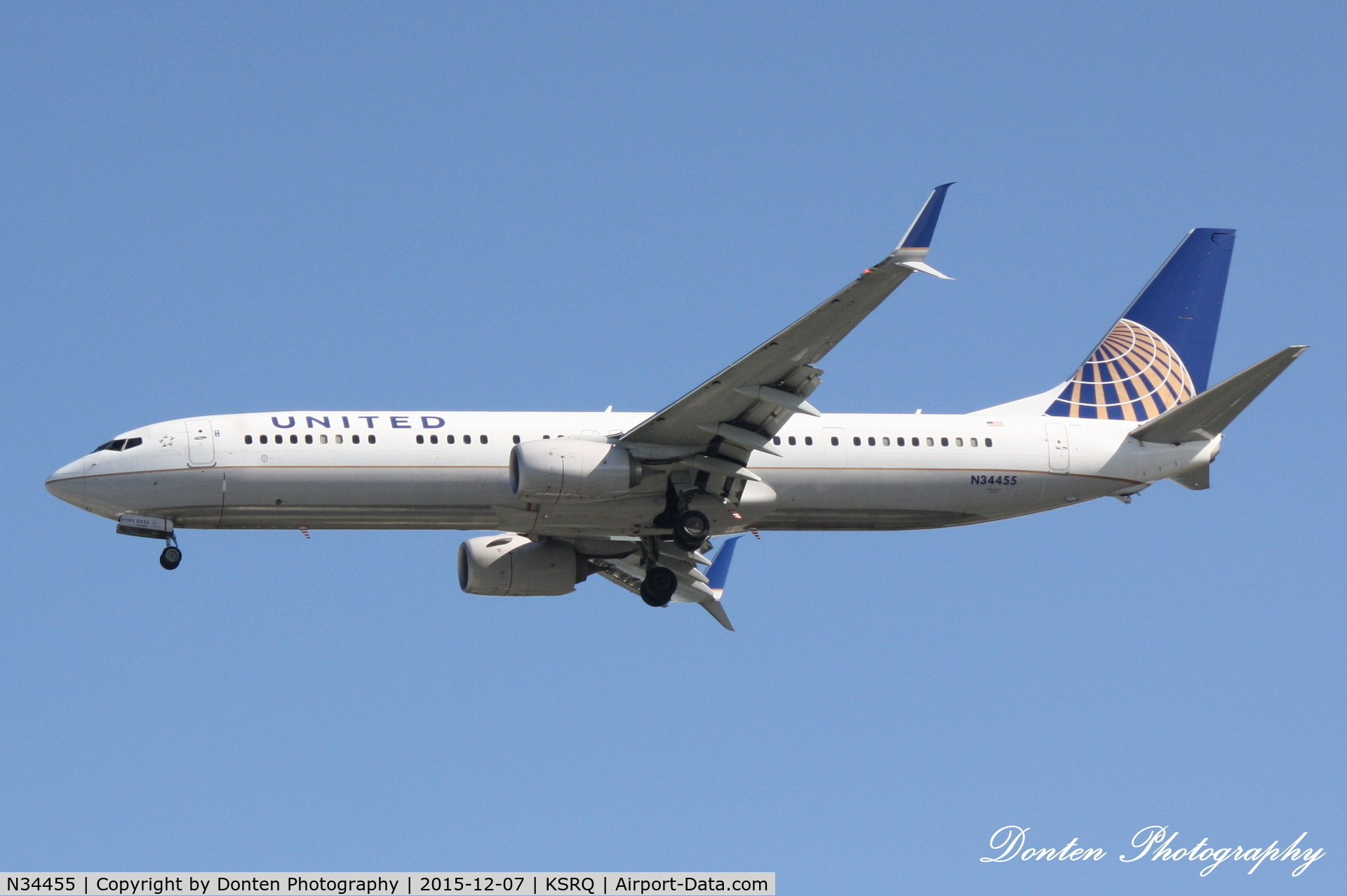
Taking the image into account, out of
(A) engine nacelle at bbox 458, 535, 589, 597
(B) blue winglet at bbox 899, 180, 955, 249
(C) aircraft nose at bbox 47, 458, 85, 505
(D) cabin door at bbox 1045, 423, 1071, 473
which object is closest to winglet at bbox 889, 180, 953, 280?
(B) blue winglet at bbox 899, 180, 955, 249

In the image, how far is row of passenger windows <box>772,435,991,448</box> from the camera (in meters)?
39.5

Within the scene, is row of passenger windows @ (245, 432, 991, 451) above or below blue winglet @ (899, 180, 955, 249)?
below

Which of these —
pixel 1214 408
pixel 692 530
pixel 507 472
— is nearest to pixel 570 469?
pixel 507 472

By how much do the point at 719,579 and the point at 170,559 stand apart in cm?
1402

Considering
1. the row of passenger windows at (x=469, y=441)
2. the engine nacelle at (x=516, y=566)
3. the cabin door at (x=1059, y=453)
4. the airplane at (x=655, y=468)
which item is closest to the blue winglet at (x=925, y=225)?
the airplane at (x=655, y=468)

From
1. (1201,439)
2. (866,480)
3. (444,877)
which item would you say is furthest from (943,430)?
(444,877)

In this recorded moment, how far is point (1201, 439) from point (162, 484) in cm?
2328

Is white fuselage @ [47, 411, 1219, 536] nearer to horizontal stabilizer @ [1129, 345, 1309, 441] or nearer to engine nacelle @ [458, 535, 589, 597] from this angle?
horizontal stabilizer @ [1129, 345, 1309, 441]

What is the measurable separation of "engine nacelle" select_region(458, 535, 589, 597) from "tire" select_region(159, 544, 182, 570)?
7.21 meters

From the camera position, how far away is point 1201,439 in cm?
4125

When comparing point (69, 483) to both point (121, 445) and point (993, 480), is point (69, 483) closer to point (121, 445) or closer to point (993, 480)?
point (121, 445)

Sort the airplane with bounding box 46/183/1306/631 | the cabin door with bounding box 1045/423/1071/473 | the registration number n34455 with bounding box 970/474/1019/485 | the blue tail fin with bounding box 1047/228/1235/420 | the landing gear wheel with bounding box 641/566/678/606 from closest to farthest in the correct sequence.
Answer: the airplane with bounding box 46/183/1306/631 < the registration number n34455 with bounding box 970/474/1019/485 < the cabin door with bounding box 1045/423/1071/473 < the landing gear wheel with bounding box 641/566/678/606 < the blue tail fin with bounding box 1047/228/1235/420

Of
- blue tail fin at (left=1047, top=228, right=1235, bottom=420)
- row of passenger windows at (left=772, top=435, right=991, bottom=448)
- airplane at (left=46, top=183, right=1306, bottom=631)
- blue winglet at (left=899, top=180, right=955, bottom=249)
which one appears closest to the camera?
blue winglet at (left=899, top=180, right=955, bottom=249)

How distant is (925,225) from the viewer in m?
31.3
